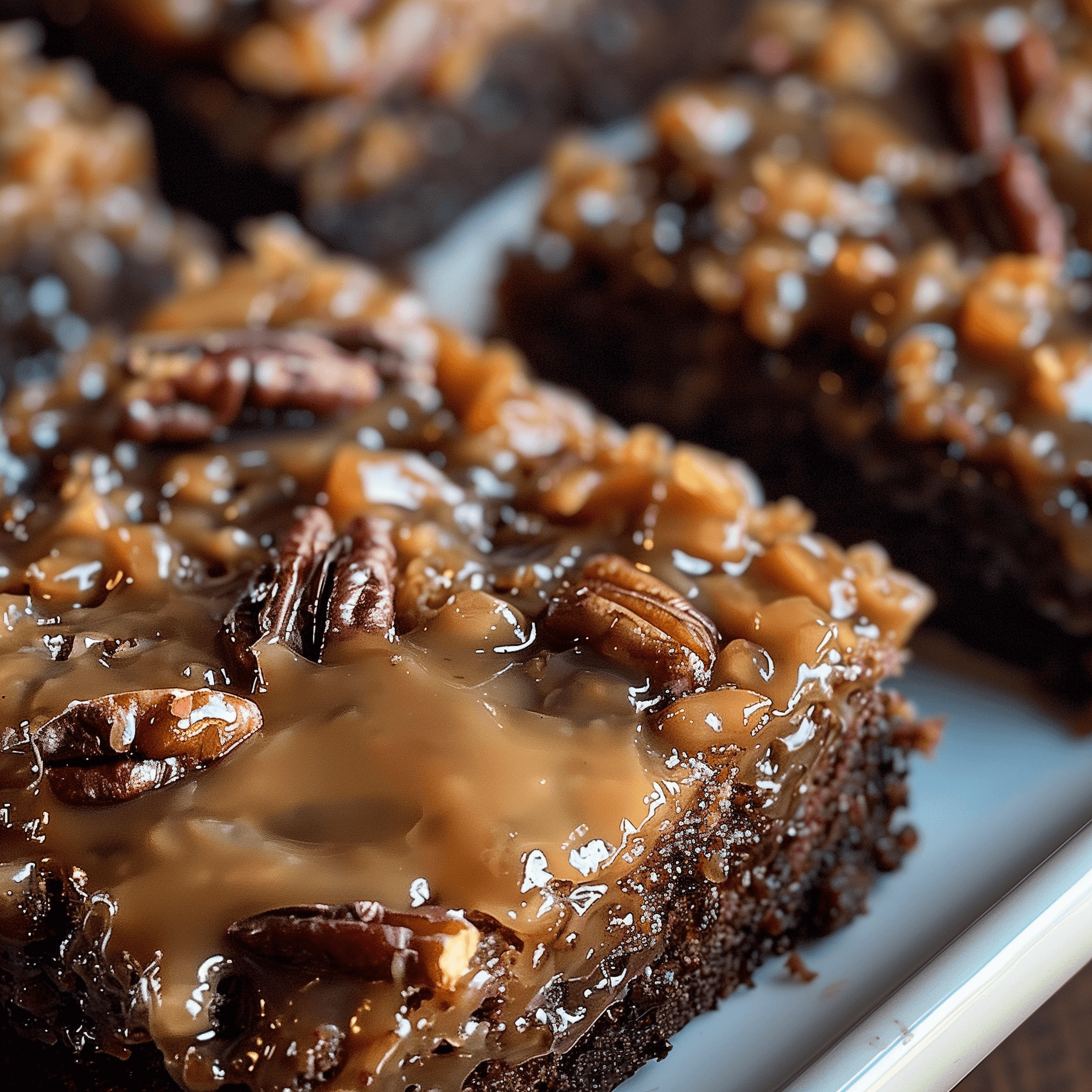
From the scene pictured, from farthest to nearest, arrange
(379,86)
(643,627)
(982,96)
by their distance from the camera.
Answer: (379,86)
(982,96)
(643,627)

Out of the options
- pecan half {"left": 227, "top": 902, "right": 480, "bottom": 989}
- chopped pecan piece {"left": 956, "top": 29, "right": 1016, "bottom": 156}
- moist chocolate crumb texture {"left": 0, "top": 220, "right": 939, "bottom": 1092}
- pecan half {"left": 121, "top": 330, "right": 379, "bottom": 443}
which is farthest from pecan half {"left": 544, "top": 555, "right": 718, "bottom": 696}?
chopped pecan piece {"left": 956, "top": 29, "right": 1016, "bottom": 156}

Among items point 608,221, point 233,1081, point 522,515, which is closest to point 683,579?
point 522,515

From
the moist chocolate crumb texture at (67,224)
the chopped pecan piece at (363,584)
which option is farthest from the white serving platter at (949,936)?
the moist chocolate crumb texture at (67,224)

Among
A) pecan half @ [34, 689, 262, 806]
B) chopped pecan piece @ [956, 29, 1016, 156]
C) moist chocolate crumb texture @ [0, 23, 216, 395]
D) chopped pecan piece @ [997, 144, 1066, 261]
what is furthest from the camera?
moist chocolate crumb texture @ [0, 23, 216, 395]

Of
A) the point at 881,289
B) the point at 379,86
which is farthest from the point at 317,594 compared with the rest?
the point at 379,86

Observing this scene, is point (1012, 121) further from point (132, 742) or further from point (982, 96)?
point (132, 742)

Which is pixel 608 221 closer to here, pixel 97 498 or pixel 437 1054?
pixel 97 498

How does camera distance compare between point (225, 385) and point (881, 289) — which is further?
point (881, 289)

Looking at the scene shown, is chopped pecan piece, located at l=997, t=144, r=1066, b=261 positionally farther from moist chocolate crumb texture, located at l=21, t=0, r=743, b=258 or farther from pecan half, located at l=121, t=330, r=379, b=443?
pecan half, located at l=121, t=330, r=379, b=443
